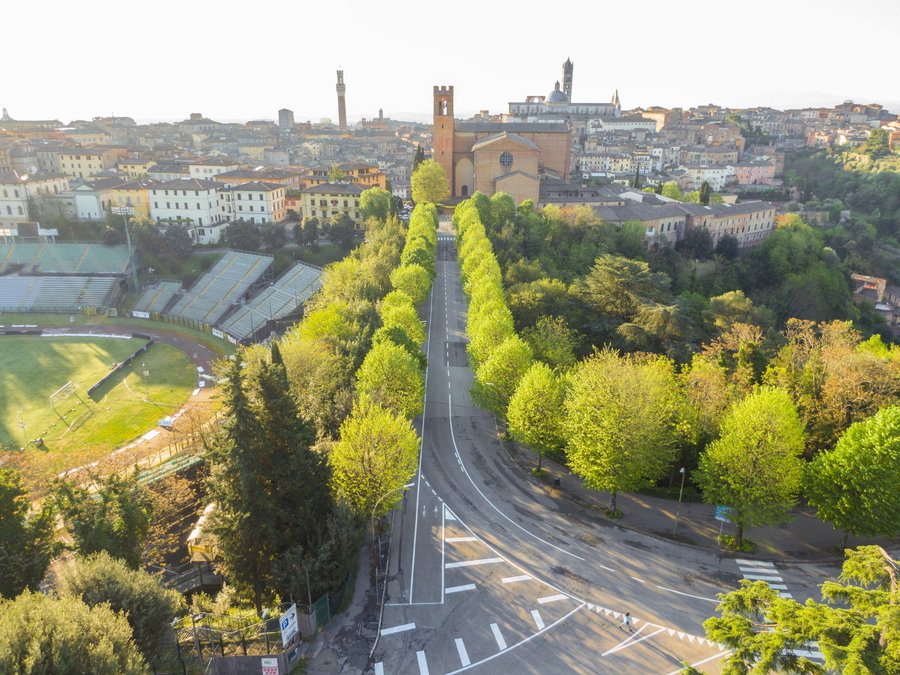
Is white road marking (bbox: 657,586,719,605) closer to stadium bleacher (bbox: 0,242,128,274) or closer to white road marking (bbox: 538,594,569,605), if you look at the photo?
white road marking (bbox: 538,594,569,605)

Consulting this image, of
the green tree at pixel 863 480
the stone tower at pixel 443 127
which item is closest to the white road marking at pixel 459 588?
the green tree at pixel 863 480

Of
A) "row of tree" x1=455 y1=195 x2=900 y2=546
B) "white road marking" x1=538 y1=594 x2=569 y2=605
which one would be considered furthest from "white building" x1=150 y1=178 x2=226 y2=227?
"white road marking" x1=538 y1=594 x2=569 y2=605

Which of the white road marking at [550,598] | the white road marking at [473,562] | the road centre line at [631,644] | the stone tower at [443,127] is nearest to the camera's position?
the road centre line at [631,644]

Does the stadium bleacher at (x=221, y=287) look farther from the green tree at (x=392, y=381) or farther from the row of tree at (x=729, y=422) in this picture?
the row of tree at (x=729, y=422)

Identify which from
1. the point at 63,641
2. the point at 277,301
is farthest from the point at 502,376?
the point at 277,301

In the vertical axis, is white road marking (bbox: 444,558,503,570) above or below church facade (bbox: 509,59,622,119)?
below

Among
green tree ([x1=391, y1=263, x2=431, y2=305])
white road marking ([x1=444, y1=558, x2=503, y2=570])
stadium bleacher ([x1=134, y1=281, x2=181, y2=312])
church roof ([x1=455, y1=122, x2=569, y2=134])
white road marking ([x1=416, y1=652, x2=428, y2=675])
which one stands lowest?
white road marking ([x1=416, y1=652, x2=428, y2=675])
